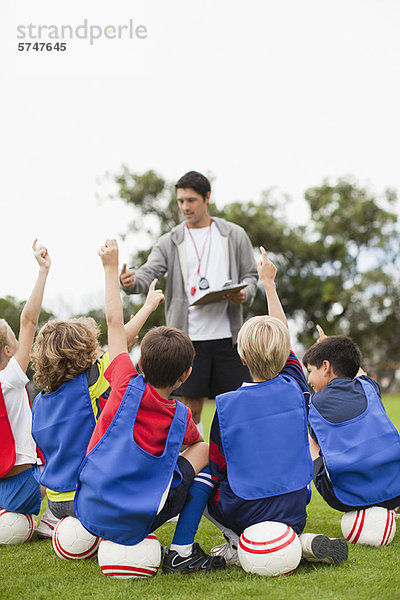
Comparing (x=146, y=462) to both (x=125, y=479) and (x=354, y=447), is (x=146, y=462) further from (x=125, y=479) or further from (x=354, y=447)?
(x=354, y=447)

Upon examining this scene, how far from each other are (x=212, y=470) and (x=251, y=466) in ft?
0.82

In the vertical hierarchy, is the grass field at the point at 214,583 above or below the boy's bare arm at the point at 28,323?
below

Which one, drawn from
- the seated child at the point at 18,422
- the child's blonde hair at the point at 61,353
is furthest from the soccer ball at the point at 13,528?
Result: the child's blonde hair at the point at 61,353

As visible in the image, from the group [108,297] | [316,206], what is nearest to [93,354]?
[108,297]

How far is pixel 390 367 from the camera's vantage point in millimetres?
30109

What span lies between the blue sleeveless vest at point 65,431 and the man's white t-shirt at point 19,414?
0.42 metres

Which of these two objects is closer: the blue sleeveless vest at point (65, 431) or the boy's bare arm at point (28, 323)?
the blue sleeveless vest at point (65, 431)

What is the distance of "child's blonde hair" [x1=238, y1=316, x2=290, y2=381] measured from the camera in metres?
2.81

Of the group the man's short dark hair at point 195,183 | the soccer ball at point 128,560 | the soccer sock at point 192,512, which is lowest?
the soccer ball at point 128,560

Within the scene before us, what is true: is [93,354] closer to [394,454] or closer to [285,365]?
[285,365]

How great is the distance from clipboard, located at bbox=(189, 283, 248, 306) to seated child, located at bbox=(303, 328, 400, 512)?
1.30 meters

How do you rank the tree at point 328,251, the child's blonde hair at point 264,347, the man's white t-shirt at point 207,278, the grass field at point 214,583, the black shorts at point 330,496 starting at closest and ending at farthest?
the grass field at point 214,583
the child's blonde hair at point 264,347
the black shorts at point 330,496
the man's white t-shirt at point 207,278
the tree at point 328,251

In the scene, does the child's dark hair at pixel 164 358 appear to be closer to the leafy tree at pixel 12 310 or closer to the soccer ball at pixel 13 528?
the soccer ball at pixel 13 528

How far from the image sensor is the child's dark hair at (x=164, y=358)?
9.05 feet
